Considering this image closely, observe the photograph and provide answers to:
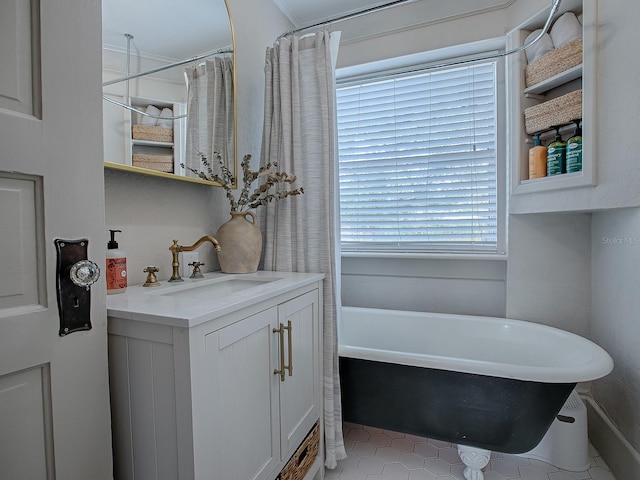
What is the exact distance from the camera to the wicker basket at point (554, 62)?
5.27 feet

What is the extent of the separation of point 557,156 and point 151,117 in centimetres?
187

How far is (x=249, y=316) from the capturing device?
0.95 meters

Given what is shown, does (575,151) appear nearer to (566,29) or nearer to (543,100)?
(543,100)

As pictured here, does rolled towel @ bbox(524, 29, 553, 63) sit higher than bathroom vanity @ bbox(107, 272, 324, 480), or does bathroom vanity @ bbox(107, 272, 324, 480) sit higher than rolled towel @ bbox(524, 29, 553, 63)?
rolled towel @ bbox(524, 29, 553, 63)

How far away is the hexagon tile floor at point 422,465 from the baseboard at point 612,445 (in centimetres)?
4

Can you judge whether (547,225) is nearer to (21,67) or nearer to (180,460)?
(180,460)

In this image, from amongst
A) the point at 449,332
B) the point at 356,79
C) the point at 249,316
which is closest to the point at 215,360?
the point at 249,316

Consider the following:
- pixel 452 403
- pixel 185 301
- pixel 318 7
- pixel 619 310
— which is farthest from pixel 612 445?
pixel 318 7

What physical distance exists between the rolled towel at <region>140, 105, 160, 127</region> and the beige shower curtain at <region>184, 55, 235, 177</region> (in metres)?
0.15

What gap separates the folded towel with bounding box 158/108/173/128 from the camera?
4.08 feet

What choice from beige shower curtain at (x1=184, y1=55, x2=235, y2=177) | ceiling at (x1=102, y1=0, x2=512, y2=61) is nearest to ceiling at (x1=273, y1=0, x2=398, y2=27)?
ceiling at (x1=102, y1=0, x2=512, y2=61)

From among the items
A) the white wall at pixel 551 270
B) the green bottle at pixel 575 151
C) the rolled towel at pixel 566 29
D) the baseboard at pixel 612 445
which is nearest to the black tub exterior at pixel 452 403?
the baseboard at pixel 612 445

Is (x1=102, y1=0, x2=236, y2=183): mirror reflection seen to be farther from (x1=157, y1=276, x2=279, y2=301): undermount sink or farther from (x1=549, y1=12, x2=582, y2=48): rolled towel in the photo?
(x1=549, y1=12, x2=582, y2=48): rolled towel

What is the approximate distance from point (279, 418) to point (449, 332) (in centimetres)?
126
